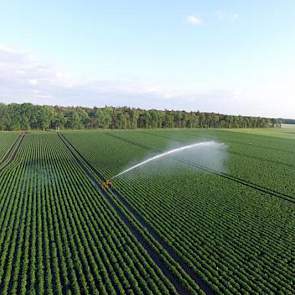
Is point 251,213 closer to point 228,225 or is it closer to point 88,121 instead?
point 228,225

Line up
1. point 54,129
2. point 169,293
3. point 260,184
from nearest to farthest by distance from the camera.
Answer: point 169,293 → point 260,184 → point 54,129

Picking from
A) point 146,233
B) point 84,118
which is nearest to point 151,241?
point 146,233

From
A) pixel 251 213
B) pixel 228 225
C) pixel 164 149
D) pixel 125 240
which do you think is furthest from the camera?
pixel 164 149

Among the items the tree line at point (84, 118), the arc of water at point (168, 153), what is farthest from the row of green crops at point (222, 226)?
the tree line at point (84, 118)

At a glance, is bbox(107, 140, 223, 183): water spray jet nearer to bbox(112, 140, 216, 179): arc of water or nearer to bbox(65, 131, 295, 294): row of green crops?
bbox(112, 140, 216, 179): arc of water

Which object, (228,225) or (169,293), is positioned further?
(228,225)

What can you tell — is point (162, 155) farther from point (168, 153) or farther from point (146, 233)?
point (146, 233)

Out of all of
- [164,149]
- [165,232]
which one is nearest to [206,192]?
[165,232]

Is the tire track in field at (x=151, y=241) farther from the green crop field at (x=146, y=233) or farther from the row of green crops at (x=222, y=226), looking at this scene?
the row of green crops at (x=222, y=226)
